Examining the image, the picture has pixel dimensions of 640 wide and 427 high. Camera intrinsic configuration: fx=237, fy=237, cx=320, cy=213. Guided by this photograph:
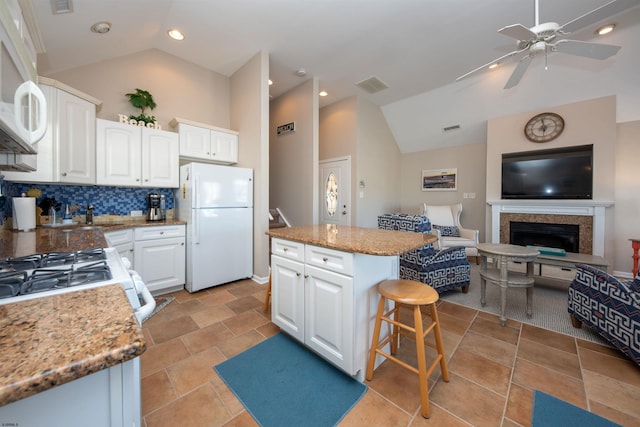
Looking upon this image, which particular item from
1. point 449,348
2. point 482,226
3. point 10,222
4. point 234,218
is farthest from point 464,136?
point 10,222

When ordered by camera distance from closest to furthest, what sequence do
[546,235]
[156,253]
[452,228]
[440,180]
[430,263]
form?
[430,263] < [156,253] < [546,235] < [452,228] < [440,180]

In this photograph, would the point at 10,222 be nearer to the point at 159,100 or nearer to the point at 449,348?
the point at 159,100

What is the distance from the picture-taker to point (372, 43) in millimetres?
3133

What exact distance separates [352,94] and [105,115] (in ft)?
12.6

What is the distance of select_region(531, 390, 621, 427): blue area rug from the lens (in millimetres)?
1267

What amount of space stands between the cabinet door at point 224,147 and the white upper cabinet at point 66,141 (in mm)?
1262

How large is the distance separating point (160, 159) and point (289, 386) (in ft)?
9.84

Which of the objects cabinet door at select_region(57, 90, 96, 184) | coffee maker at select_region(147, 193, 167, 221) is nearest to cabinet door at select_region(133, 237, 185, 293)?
coffee maker at select_region(147, 193, 167, 221)

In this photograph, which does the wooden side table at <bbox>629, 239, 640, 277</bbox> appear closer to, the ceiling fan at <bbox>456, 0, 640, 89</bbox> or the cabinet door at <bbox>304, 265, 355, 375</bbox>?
the ceiling fan at <bbox>456, 0, 640, 89</bbox>

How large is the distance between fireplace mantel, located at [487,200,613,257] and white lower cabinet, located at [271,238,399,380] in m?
3.62

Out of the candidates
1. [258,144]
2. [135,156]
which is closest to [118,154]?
[135,156]

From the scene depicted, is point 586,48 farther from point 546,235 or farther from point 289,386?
point 289,386

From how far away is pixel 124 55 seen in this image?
3.08 metres

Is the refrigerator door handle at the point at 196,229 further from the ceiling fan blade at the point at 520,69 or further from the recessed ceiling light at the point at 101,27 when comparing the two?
the ceiling fan blade at the point at 520,69
